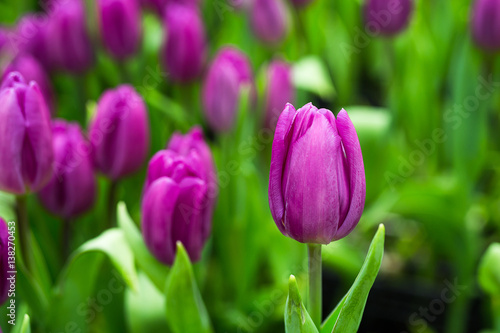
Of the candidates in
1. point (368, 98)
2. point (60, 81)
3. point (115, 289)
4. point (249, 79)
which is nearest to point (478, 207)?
point (368, 98)

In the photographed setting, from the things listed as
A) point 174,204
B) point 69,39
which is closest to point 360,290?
point 174,204

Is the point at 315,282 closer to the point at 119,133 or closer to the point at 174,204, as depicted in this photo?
the point at 174,204

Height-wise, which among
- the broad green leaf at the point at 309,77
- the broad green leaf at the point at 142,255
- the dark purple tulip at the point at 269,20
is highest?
the dark purple tulip at the point at 269,20

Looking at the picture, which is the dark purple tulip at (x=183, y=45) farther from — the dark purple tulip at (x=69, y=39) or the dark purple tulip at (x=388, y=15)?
the dark purple tulip at (x=388, y=15)

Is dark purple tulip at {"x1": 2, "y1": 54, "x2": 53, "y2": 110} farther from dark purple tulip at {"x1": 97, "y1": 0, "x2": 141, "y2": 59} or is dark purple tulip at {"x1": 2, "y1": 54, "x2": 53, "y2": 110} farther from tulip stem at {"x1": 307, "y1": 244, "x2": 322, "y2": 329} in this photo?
tulip stem at {"x1": 307, "y1": 244, "x2": 322, "y2": 329}

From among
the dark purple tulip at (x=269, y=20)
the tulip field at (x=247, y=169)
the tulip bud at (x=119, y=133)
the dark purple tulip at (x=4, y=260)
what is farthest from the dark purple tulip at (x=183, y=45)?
the dark purple tulip at (x=4, y=260)

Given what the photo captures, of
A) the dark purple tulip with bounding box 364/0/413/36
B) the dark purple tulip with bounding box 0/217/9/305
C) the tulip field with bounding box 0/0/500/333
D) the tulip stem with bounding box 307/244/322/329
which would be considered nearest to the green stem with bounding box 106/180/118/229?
the tulip field with bounding box 0/0/500/333

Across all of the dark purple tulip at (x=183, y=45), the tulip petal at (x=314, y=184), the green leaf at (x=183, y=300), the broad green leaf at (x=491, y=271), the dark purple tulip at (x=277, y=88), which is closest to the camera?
the tulip petal at (x=314, y=184)
